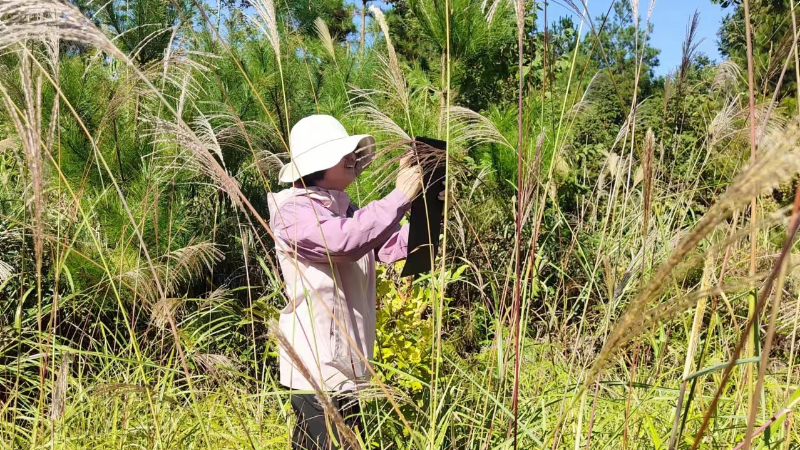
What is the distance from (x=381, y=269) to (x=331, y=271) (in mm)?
1169

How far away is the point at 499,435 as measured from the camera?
1.90 m

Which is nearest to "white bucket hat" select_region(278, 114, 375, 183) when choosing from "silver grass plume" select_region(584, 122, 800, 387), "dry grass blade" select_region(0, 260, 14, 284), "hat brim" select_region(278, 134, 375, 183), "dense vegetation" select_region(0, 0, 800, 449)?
"hat brim" select_region(278, 134, 375, 183)

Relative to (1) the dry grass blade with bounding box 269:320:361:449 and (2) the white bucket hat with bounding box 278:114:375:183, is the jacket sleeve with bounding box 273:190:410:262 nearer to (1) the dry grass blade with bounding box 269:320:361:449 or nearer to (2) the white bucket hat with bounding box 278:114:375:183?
(2) the white bucket hat with bounding box 278:114:375:183

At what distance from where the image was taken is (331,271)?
6.09ft

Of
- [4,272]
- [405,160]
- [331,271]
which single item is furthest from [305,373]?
[4,272]

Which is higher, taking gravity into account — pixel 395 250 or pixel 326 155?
A: pixel 326 155

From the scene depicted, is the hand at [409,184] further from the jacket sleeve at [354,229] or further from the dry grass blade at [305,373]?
the dry grass blade at [305,373]

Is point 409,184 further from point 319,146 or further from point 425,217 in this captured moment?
point 319,146

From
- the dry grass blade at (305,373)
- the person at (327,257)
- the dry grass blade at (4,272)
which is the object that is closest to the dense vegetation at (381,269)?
the dry grass blade at (4,272)

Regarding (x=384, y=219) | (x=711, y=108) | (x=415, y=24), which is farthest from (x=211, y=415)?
(x=711, y=108)

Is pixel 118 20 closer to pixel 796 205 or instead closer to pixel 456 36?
pixel 456 36

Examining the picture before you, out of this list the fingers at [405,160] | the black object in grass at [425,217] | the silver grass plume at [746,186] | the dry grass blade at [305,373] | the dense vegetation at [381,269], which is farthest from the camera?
the black object in grass at [425,217]

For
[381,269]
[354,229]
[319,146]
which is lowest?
[381,269]

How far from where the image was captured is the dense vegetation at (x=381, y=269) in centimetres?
159
